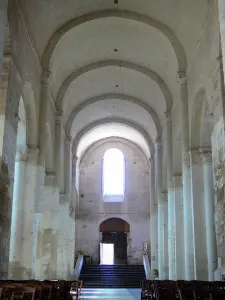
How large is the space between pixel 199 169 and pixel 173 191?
13.6ft

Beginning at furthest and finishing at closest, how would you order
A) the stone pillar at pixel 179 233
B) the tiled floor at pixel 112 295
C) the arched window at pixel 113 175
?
the arched window at pixel 113 175 → the stone pillar at pixel 179 233 → the tiled floor at pixel 112 295

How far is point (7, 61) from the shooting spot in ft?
37.1

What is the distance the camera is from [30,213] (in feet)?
47.7

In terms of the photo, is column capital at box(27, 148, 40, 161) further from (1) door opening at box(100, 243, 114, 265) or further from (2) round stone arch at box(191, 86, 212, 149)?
(1) door opening at box(100, 243, 114, 265)

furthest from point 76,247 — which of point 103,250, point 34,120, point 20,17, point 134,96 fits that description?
point 20,17

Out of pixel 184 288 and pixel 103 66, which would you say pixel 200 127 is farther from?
pixel 184 288

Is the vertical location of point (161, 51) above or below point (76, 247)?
above

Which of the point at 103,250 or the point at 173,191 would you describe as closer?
the point at 173,191

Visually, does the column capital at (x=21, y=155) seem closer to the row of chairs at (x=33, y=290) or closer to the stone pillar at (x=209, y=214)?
the row of chairs at (x=33, y=290)

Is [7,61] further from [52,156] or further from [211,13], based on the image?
[52,156]

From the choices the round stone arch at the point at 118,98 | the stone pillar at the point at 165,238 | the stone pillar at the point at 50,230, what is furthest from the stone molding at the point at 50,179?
the stone pillar at the point at 165,238

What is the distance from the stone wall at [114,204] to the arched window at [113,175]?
378mm

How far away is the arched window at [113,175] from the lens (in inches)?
1313

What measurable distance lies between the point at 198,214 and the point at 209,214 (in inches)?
14.3
